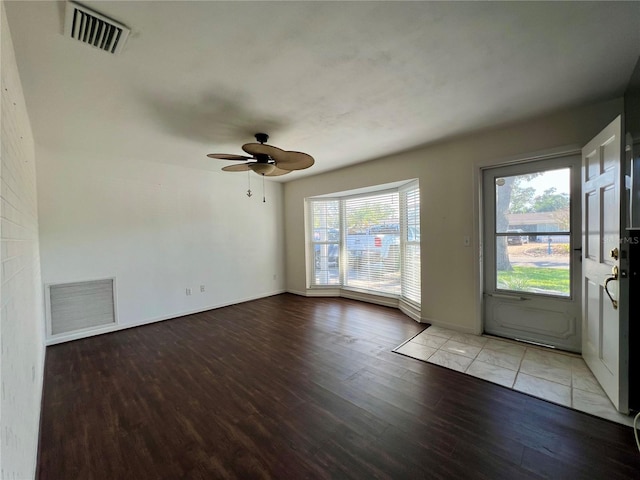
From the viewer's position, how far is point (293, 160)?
260 cm

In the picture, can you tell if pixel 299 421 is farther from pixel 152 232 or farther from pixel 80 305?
pixel 152 232

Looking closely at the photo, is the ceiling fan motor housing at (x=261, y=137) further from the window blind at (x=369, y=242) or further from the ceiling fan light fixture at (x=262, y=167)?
the window blind at (x=369, y=242)

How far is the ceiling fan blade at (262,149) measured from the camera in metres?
2.30

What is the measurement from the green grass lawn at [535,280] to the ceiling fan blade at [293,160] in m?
2.62

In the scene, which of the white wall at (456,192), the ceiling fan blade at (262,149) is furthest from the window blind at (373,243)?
the ceiling fan blade at (262,149)

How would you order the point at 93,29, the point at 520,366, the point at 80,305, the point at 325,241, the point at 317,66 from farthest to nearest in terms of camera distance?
the point at 325,241 → the point at 80,305 → the point at 520,366 → the point at 317,66 → the point at 93,29

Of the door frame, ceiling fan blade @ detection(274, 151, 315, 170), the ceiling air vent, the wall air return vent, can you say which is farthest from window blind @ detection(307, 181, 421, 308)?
the ceiling air vent

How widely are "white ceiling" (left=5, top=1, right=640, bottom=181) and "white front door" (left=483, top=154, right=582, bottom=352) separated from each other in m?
0.68

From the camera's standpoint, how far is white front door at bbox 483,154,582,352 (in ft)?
8.77

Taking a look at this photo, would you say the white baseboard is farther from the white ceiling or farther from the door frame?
the door frame

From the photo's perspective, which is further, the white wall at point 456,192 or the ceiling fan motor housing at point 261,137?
the ceiling fan motor housing at point 261,137

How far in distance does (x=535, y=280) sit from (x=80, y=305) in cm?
555

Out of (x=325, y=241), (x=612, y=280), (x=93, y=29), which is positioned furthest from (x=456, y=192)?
(x=93, y=29)

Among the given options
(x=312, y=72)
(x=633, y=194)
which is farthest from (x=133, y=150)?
(x=633, y=194)
